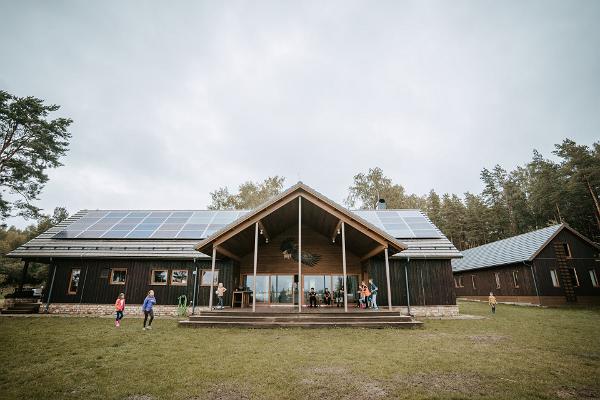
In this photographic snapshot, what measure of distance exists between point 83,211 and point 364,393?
24829 mm

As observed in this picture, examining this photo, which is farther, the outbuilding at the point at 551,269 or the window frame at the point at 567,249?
the window frame at the point at 567,249

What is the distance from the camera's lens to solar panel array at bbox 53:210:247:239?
18250 mm

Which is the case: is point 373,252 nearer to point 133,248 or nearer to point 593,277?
point 133,248

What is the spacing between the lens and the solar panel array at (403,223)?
58.8 ft

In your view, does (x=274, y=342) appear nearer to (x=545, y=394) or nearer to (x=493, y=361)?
(x=493, y=361)

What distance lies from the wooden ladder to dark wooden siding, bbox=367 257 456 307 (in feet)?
42.3

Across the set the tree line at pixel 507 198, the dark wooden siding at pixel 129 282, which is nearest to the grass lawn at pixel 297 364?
the dark wooden siding at pixel 129 282

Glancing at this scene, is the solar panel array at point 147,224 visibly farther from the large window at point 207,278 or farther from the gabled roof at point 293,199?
the gabled roof at point 293,199

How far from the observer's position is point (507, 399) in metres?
4.46

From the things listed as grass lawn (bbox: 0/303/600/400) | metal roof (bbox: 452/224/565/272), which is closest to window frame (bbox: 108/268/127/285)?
grass lawn (bbox: 0/303/600/400)

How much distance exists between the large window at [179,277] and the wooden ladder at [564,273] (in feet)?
91.1

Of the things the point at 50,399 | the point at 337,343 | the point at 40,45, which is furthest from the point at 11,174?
the point at 337,343

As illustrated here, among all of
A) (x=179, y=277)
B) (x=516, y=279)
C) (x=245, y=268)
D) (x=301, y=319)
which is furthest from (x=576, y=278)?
(x=179, y=277)

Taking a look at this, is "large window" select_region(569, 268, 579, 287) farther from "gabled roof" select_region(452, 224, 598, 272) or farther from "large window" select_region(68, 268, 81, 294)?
"large window" select_region(68, 268, 81, 294)
